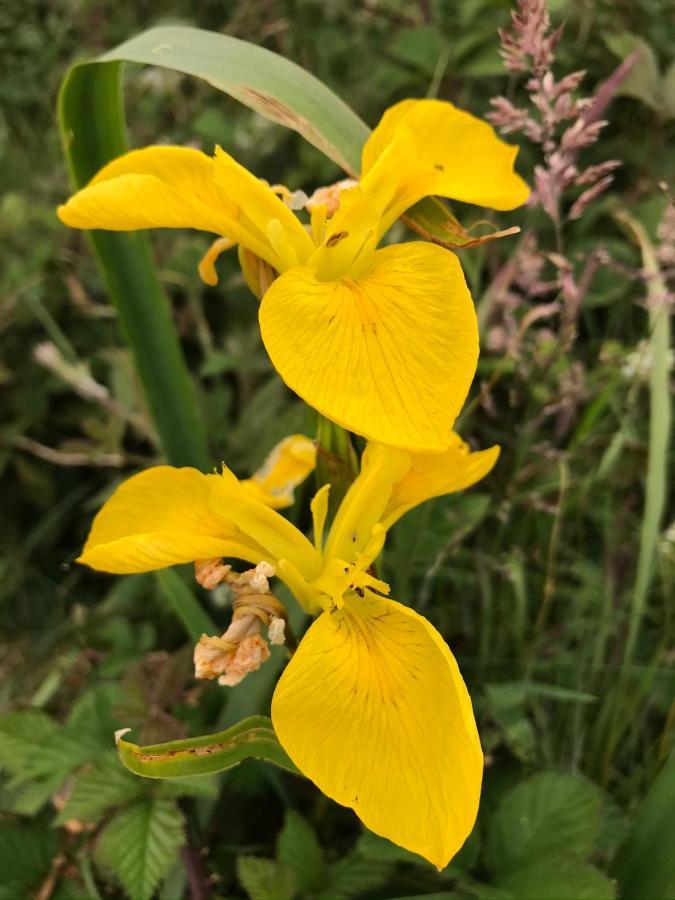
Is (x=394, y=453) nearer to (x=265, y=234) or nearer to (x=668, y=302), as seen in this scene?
(x=265, y=234)

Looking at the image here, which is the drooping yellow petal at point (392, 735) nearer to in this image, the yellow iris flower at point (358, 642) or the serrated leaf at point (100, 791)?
the yellow iris flower at point (358, 642)

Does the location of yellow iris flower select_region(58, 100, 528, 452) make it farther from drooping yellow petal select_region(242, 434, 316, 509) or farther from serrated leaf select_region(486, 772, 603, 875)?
serrated leaf select_region(486, 772, 603, 875)

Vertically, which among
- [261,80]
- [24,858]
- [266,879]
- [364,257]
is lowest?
[24,858]

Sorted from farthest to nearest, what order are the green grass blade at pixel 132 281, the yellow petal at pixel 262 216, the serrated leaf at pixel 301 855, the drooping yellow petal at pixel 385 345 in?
the green grass blade at pixel 132 281
the serrated leaf at pixel 301 855
the yellow petal at pixel 262 216
the drooping yellow petal at pixel 385 345

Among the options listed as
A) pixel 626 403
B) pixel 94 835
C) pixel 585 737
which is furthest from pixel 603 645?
pixel 94 835

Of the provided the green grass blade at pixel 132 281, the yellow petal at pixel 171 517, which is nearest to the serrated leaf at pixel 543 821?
the yellow petal at pixel 171 517

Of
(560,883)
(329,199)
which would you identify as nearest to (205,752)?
(560,883)

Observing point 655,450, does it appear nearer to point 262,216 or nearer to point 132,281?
point 262,216
